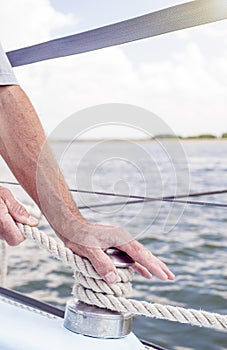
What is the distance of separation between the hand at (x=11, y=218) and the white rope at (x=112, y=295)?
0.01 m

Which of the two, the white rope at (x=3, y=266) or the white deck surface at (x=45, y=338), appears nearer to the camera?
the white deck surface at (x=45, y=338)

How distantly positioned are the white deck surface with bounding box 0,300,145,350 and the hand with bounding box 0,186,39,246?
A: 0.10 m

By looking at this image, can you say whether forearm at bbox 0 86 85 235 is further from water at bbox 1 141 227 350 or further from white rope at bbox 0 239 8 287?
white rope at bbox 0 239 8 287

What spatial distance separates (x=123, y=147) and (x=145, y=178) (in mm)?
47

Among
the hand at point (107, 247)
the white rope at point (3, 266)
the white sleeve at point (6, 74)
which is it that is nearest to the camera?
the hand at point (107, 247)

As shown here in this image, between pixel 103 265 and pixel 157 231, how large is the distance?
6.1 inches

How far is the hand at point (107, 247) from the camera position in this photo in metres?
0.59

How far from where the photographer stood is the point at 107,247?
60 cm

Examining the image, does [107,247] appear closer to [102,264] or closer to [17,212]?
[102,264]

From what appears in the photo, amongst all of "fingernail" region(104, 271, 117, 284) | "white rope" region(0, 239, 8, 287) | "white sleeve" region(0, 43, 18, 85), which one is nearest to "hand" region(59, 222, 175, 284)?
"fingernail" region(104, 271, 117, 284)

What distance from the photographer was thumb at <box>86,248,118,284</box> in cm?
60

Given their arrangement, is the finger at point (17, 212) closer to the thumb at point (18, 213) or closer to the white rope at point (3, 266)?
the thumb at point (18, 213)

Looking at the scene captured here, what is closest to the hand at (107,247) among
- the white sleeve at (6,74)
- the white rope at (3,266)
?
the white sleeve at (6,74)

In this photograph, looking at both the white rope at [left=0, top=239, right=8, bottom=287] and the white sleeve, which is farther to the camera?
the white rope at [left=0, top=239, right=8, bottom=287]
